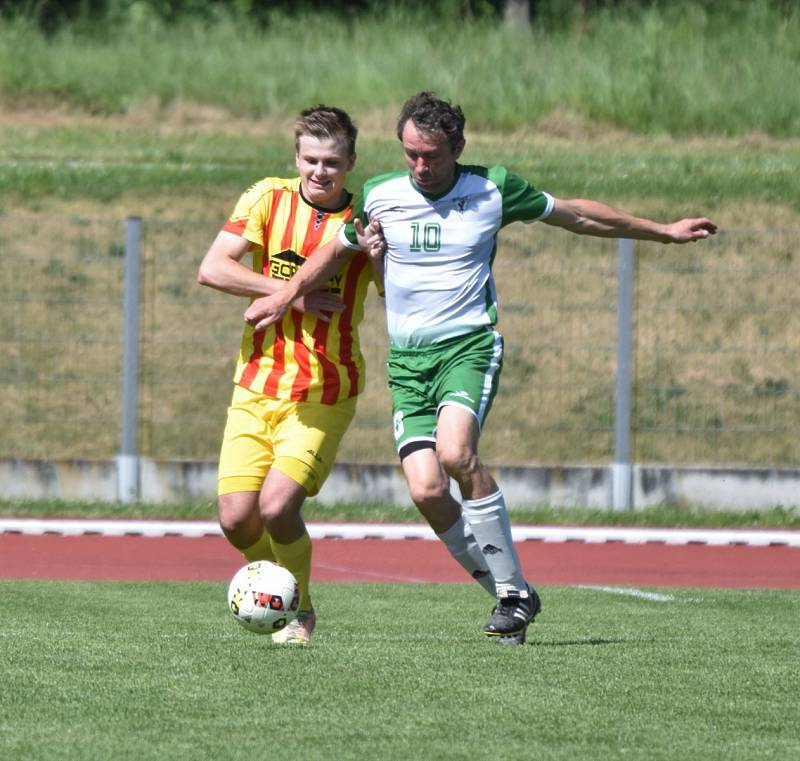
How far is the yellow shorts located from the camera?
765 centimetres

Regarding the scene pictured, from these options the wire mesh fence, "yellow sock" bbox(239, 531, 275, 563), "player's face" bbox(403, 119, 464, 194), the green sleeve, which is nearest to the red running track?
the wire mesh fence

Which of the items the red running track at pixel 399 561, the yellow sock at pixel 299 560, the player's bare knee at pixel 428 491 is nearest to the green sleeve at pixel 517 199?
the player's bare knee at pixel 428 491

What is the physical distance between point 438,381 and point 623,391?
7075 mm

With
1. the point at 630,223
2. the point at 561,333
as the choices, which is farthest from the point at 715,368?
the point at 630,223

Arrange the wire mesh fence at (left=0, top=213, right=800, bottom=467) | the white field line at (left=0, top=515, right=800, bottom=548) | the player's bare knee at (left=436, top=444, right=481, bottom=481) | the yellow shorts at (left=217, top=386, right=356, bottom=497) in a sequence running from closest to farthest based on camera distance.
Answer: the player's bare knee at (left=436, top=444, right=481, bottom=481) → the yellow shorts at (left=217, top=386, right=356, bottom=497) → the white field line at (left=0, top=515, right=800, bottom=548) → the wire mesh fence at (left=0, top=213, right=800, bottom=467)

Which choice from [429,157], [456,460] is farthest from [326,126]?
[456,460]

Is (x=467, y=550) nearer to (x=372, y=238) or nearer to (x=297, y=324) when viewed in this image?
(x=297, y=324)

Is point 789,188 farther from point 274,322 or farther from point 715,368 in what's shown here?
point 274,322

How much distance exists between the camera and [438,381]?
24.5 feet

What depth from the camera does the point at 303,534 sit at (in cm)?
782

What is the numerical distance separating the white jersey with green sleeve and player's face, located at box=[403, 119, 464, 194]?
0.06 meters

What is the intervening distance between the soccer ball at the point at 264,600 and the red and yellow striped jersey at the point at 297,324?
0.76 metres

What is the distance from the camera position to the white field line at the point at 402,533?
1334cm

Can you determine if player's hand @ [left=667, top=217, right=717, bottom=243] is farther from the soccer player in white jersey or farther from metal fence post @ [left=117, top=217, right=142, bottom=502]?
metal fence post @ [left=117, top=217, right=142, bottom=502]
